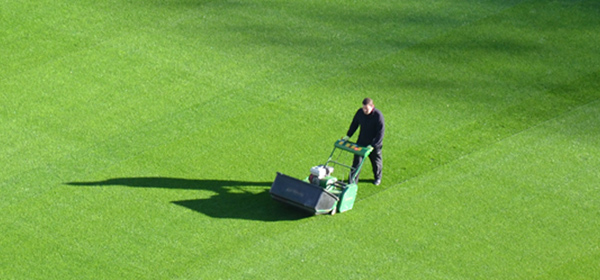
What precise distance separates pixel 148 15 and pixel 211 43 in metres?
1.84

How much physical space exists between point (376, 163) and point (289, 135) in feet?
6.57

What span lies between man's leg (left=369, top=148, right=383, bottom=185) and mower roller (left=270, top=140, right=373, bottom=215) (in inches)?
12.6

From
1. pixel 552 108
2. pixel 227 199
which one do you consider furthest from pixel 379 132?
pixel 552 108

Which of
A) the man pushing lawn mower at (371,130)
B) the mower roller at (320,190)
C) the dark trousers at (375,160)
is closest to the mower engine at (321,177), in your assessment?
the mower roller at (320,190)

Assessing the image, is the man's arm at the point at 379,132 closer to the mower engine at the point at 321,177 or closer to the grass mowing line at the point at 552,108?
the mower engine at the point at 321,177

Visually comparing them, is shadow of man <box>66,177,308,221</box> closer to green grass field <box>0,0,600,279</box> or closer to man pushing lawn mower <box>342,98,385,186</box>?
green grass field <box>0,0,600,279</box>

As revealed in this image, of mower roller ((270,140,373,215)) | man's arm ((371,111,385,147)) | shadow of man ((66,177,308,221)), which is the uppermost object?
man's arm ((371,111,385,147))

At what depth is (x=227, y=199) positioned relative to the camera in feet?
40.1

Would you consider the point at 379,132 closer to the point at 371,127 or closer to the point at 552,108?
the point at 371,127

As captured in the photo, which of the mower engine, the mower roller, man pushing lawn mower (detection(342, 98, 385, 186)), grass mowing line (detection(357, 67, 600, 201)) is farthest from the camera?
grass mowing line (detection(357, 67, 600, 201))

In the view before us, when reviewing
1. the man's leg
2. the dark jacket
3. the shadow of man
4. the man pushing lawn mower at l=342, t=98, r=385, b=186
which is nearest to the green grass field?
the shadow of man

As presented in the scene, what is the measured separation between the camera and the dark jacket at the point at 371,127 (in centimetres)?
1202

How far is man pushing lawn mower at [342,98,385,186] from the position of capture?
1199cm

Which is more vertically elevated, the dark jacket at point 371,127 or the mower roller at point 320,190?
the dark jacket at point 371,127
